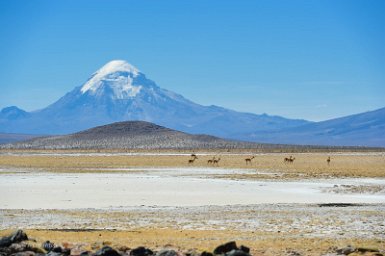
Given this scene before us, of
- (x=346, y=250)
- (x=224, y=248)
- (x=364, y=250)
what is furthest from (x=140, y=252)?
(x=364, y=250)

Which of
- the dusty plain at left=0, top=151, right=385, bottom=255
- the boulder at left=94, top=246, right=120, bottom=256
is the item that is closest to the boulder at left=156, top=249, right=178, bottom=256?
the boulder at left=94, top=246, right=120, bottom=256

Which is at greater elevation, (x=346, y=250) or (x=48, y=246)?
(x=346, y=250)

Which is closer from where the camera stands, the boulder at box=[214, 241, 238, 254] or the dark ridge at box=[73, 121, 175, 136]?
the boulder at box=[214, 241, 238, 254]

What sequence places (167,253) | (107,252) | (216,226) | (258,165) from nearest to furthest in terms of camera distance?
(167,253), (107,252), (216,226), (258,165)

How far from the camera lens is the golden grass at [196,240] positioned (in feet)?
49.5

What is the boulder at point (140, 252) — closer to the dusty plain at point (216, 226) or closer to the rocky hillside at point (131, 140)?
the dusty plain at point (216, 226)

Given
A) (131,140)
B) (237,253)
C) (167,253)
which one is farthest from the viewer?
(131,140)

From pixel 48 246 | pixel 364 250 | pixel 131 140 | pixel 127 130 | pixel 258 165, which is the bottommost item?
pixel 48 246

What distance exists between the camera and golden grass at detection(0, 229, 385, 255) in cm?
1509

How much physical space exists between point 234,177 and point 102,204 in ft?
56.7

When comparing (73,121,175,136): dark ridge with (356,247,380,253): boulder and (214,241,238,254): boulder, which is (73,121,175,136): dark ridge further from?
(214,241,238,254): boulder

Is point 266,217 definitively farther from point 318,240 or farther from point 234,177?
point 234,177

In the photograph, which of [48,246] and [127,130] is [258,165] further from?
[127,130]

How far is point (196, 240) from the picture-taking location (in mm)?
16125
